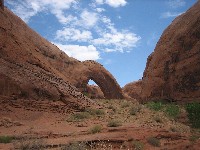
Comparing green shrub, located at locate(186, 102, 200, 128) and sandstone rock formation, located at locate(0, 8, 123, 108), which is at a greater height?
sandstone rock formation, located at locate(0, 8, 123, 108)

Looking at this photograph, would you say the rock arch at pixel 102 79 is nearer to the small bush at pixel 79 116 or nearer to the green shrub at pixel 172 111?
the green shrub at pixel 172 111

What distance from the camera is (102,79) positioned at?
42.2 meters

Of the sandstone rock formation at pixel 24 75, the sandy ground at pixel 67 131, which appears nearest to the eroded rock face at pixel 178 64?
the sandy ground at pixel 67 131

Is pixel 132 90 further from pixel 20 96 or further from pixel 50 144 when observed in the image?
pixel 50 144

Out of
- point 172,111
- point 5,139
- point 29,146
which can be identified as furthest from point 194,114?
point 29,146

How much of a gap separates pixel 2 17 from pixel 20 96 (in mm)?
7471

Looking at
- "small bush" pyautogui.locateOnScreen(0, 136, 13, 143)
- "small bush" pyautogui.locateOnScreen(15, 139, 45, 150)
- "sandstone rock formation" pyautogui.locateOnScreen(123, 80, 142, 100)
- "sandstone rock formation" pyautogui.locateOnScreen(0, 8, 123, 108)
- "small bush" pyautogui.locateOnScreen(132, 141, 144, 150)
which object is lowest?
"small bush" pyautogui.locateOnScreen(132, 141, 144, 150)

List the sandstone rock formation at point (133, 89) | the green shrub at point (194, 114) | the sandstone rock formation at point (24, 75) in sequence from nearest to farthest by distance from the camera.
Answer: the sandstone rock formation at point (24, 75) < the green shrub at point (194, 114) < the sandstone rock formation at point (133, 89)

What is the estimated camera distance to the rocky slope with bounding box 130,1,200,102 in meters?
25.4

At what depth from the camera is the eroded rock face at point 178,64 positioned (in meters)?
25.4

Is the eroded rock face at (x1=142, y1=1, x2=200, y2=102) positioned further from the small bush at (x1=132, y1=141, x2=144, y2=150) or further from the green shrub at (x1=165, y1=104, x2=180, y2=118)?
the small bush at (x1=132, y1=141, x2=144, y2=150)

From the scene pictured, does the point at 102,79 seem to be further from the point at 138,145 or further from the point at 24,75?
the point at 138,145

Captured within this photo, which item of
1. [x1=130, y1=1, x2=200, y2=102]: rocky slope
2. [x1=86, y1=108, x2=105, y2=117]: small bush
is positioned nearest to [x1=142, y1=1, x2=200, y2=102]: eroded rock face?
[x1=130, y1=1, x2=200, y2=102]: rocky slope

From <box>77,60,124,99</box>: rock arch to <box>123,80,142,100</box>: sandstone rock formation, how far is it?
44.3ft
